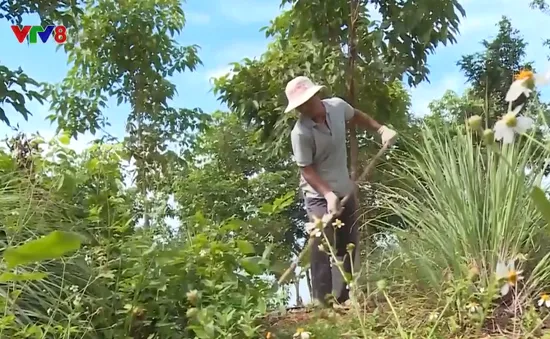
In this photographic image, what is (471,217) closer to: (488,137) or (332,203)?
(332,203)

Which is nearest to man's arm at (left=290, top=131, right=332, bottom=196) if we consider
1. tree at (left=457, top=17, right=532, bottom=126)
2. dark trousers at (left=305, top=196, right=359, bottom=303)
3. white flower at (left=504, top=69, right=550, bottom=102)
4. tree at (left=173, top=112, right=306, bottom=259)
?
dark trousers at (left=305, top=196, right=359, bottom=303)

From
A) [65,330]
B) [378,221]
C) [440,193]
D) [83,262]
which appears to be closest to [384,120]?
[378,221]

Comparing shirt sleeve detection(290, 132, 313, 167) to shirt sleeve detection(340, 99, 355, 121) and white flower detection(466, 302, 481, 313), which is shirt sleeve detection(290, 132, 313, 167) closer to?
shirt sleeve detection(340, 99, 355, 121)

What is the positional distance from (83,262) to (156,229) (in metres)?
0.31

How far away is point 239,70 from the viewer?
443 centimetres

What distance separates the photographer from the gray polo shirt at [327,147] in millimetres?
2779

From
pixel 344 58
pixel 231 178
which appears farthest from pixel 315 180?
pixel 231 178

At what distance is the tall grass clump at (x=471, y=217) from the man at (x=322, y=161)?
520 mm

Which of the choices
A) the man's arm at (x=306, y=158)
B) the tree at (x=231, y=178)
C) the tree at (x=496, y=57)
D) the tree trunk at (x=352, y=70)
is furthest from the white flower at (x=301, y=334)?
the tree at (x=496, y=57)

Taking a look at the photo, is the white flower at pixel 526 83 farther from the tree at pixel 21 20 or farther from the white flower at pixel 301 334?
the tree at pixel 21 20

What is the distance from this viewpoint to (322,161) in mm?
2867

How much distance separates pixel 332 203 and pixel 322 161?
0.34 meters

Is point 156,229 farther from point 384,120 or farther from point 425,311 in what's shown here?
point 384,120

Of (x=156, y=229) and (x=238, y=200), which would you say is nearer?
(x=156, y=229)
